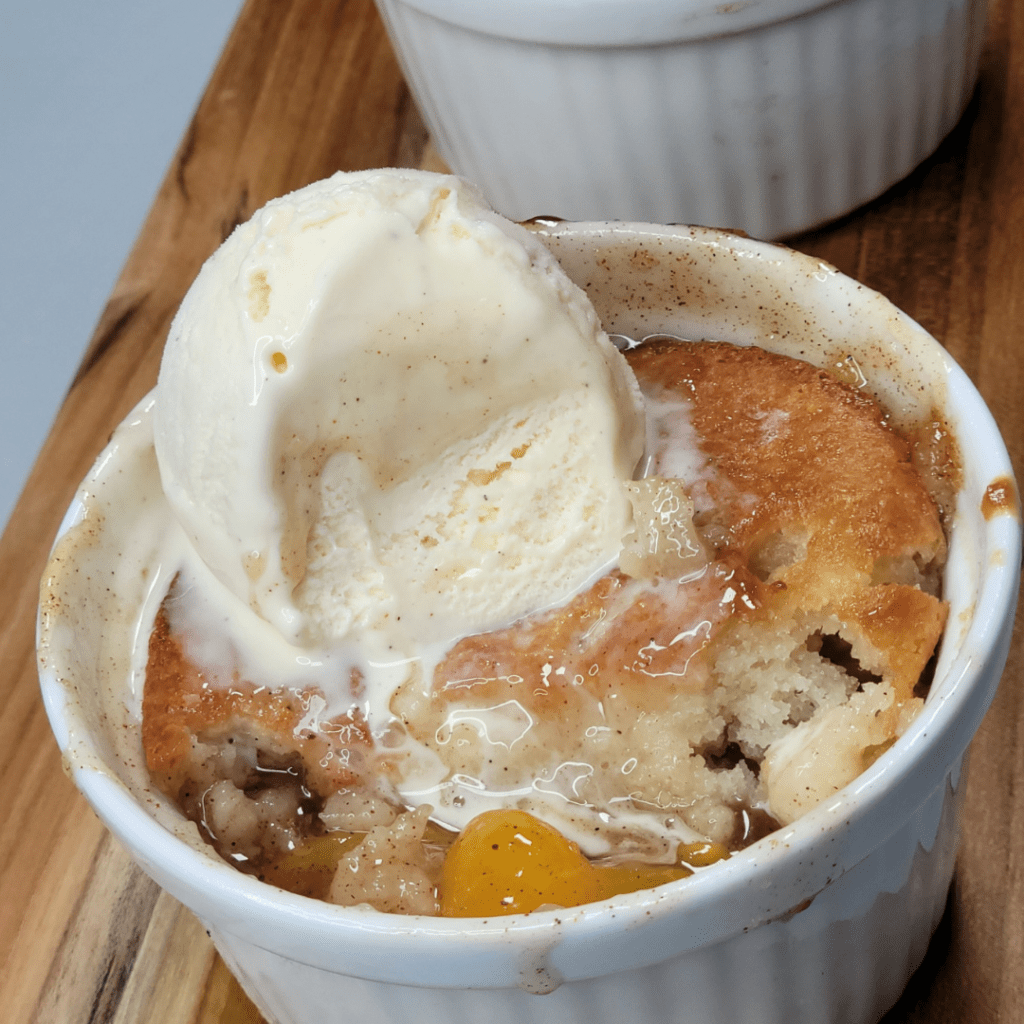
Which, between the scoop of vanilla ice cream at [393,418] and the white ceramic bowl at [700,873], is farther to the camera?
the scoop of vanilla ice cream at [393,418]

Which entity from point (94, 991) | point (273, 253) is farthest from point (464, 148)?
point (94, 991)

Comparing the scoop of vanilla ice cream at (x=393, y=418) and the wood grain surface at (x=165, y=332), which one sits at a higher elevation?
the scoop of vanilla ice cream at (x=393, y=418)

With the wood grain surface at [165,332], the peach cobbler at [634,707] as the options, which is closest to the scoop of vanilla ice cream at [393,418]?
the peach cobbler at [634,707]

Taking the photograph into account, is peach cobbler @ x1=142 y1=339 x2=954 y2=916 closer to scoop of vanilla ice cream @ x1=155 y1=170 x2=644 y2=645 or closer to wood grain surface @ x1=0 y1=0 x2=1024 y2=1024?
scoop of vanilla ice cream @ x1=155 y1=170 x2=644 y2=645

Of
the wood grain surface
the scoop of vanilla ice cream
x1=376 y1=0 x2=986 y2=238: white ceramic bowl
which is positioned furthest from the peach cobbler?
x1=376 y1=0 x2=986 y2=238: white ceramic bowl

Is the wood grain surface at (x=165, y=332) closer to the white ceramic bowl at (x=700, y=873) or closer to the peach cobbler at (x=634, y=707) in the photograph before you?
the white ceramic bowl at (x=700, y=873)

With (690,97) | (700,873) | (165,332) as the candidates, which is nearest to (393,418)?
(700,873)

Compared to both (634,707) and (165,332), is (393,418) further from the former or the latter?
(165,332)
